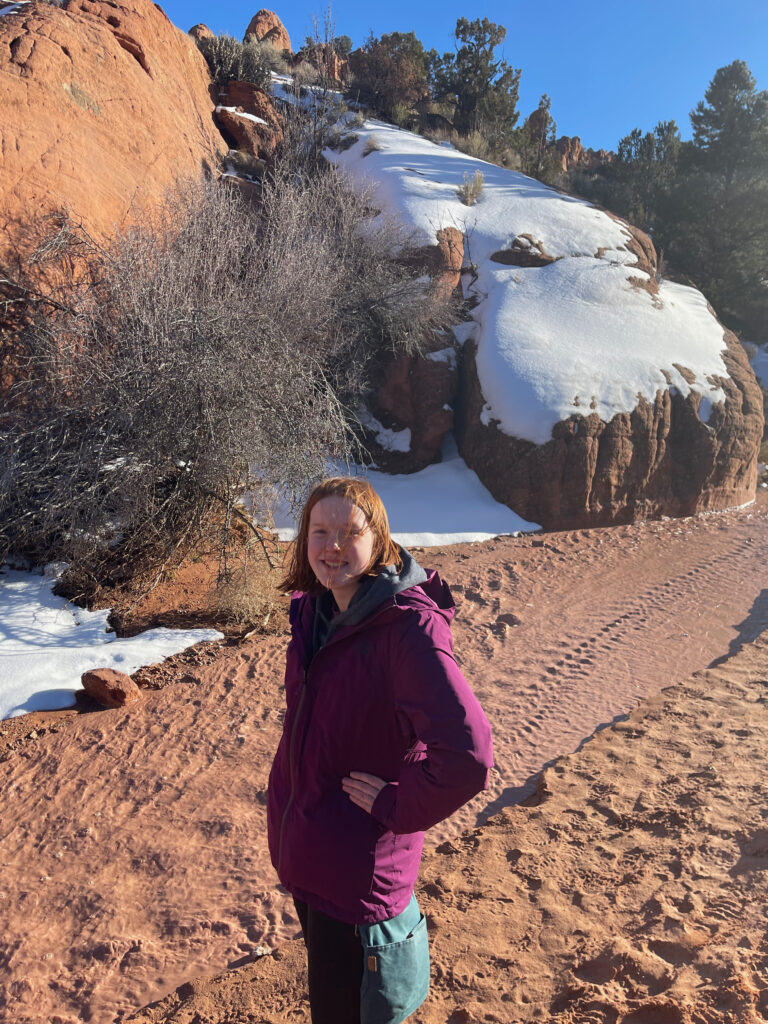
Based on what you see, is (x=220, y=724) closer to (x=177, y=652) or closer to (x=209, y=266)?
(x=177, y=652)

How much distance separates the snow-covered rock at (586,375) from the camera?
9742 millimetres

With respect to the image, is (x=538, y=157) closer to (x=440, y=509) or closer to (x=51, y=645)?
(x=440, y=509)

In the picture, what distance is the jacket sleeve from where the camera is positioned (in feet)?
4.79

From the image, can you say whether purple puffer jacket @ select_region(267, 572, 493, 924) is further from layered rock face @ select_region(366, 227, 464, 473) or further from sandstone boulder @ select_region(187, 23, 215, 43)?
sandstone boulder @ select_region(187, 23, 215, 43)

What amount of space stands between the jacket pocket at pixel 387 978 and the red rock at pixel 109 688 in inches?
141

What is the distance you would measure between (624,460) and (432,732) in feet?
29.9

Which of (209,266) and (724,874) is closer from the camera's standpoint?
(724,874)

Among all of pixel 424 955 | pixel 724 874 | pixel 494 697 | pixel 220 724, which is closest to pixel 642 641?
pixel 494 697

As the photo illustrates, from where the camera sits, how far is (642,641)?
20.6 feet

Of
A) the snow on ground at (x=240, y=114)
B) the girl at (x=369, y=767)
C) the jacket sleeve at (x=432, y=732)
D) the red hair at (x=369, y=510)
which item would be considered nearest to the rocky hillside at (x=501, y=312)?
the snow on ground at (x=240, y=114)

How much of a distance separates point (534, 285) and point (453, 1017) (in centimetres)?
1119

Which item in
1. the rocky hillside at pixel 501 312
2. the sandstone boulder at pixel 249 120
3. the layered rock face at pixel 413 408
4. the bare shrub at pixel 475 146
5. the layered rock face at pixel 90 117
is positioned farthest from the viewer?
the bare shrub at pixel 475 146

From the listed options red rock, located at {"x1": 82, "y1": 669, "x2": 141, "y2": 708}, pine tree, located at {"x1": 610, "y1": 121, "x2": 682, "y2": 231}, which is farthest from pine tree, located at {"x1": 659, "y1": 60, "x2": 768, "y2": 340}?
red rock, located at {"x1": 82, "y1": 669, "x2": 141, "y2": 708}

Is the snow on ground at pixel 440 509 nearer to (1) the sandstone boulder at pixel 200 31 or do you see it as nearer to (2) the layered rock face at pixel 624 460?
(2) the layered rock face at pixel 624 460
